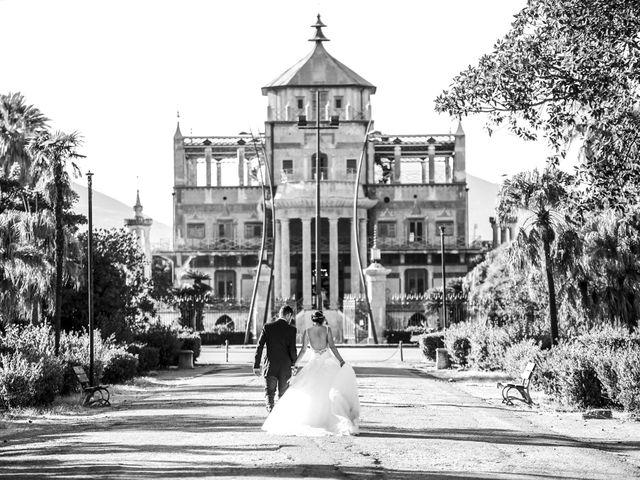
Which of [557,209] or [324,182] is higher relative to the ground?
[324,182]

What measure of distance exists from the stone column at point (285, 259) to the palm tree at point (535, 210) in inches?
2035

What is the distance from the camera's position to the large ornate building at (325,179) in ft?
317

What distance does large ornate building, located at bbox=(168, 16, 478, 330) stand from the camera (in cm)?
9662

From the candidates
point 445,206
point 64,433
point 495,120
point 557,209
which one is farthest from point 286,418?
point 445,206

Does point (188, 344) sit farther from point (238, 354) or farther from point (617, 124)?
point (617, 124)

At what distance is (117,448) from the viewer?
53.4ft

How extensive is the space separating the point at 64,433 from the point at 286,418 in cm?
400

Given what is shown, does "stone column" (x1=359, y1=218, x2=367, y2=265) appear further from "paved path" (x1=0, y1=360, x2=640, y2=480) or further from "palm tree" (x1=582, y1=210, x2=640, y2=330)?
"paved path" (x1=0, y1=360, x2=640, y2=480)

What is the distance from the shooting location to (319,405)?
17.8m

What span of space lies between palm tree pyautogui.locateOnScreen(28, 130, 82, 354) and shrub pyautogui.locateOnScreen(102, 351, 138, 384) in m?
2.03

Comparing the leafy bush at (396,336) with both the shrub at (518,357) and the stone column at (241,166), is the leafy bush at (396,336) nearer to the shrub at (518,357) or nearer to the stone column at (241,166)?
the stone column at (241,166)

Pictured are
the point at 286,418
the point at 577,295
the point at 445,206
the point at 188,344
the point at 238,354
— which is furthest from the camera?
the point at 445,206

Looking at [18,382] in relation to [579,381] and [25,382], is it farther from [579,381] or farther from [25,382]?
[579,381]

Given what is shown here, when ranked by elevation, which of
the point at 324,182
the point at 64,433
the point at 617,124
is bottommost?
the point at 64,433
